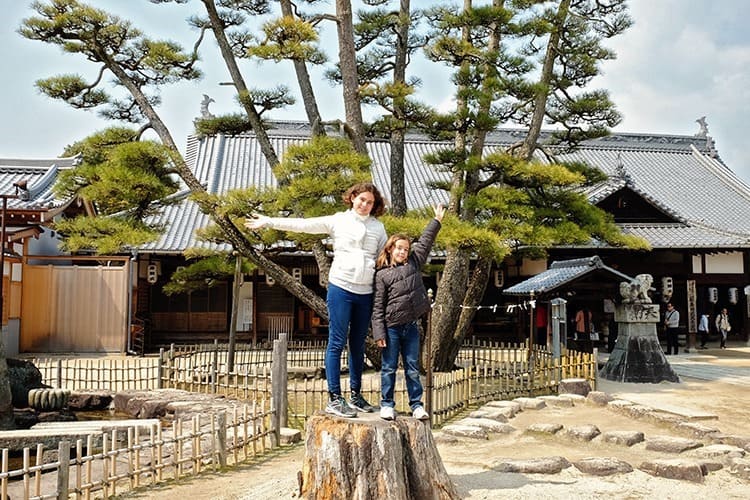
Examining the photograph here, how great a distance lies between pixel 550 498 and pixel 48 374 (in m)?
9.65

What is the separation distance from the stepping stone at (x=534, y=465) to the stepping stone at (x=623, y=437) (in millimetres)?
1588

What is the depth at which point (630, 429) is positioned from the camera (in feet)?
28.2

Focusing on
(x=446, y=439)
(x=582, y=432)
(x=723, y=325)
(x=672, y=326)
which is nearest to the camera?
(x=446, y=439)

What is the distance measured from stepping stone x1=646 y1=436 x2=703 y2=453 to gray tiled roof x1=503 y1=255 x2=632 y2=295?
5.68 m

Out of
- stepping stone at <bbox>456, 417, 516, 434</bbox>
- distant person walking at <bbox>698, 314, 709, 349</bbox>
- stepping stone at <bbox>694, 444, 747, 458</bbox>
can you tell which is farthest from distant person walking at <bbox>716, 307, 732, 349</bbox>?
stepping stone at <bbox>456, 417, 516, 434</bbox>

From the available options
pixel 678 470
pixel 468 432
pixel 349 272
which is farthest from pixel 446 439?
pixel 349 272

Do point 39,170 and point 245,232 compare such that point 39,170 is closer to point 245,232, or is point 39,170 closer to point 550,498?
point 245,232

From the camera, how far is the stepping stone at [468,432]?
308 inches

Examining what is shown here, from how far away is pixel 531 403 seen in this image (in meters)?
9.90

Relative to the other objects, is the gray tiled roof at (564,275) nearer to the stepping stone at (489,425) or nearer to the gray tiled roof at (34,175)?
the stepping stone at (489,425)

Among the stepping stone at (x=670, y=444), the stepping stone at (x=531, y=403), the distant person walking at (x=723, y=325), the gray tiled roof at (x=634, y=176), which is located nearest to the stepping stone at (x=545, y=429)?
the stepping stone at (x=670, y=444)

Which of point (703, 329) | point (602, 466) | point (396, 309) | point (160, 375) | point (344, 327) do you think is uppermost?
point (396, 309)

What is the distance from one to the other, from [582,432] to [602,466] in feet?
5.74

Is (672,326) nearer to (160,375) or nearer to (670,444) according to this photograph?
(670,444)
